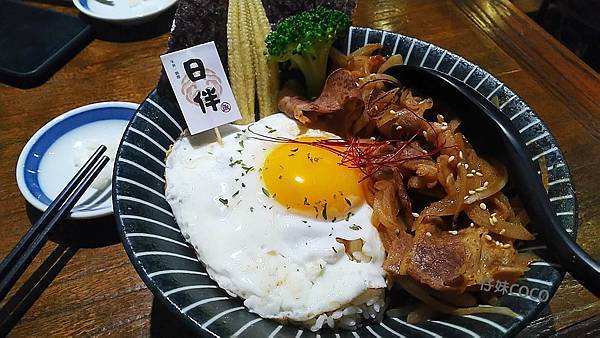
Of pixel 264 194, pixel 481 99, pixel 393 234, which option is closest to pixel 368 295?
pixel 393 234

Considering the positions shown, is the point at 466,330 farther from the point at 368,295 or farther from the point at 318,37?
the point at 318,37

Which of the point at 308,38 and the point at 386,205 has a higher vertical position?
the point at 308,38

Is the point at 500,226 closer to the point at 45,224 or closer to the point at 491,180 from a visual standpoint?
the point at 491,180

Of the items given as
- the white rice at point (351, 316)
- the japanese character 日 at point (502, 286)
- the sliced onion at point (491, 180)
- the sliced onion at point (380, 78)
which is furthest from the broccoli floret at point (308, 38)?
the japanese character 日 at point (502, 286)

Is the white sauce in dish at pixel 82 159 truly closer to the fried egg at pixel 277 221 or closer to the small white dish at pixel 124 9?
the fried egg at pixel 277 221

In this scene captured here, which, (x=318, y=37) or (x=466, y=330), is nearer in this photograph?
(x=466, y=330)

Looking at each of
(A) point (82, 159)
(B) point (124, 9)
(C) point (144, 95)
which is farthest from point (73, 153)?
(B) point (124, 9)

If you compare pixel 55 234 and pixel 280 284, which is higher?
pixel 280 284
